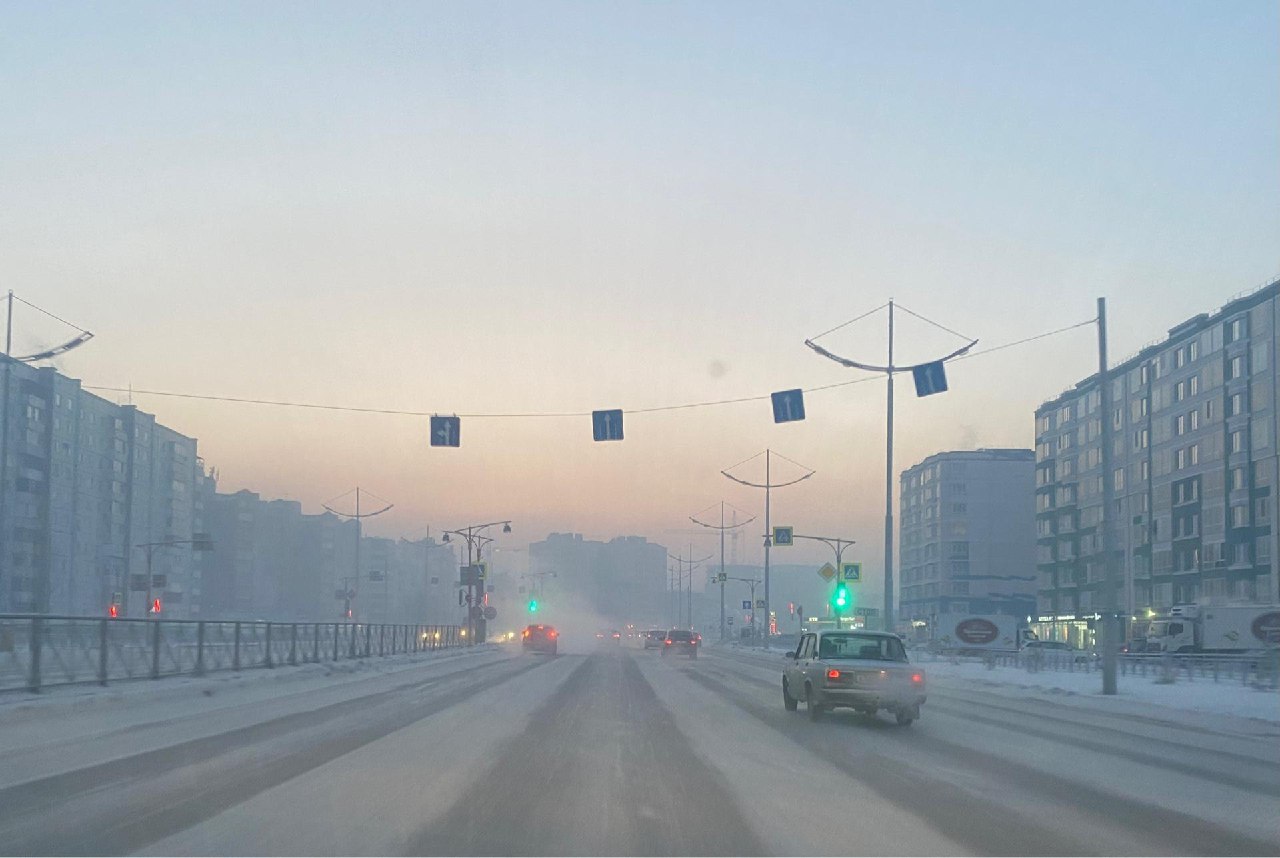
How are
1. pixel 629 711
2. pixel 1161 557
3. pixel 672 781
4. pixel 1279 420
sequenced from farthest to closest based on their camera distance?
pixel 1161 557 < pixel 1279 420 < pixel 629 711 < pixel 672 781

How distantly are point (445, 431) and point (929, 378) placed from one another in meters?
14.4

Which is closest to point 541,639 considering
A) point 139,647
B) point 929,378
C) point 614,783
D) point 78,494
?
point 78,494

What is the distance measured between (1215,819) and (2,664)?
18.4 meters

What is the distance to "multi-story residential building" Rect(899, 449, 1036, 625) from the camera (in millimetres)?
141375

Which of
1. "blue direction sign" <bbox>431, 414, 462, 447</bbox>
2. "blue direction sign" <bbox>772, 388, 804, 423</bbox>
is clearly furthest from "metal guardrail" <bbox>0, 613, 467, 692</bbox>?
"blue direction sign" <bbox>772, 388, 804, 423</bbox>

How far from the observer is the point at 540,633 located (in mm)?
67188

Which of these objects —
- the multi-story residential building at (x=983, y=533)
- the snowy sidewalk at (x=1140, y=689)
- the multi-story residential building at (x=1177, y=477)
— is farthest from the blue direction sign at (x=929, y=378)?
the multi-story residential building at (x=983, y=533)

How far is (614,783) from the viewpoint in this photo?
12.8 metres

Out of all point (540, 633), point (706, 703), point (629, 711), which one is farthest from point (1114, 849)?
point (540, 633)

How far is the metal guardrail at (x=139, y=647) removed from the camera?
21.4m

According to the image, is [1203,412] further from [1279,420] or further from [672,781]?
[672,781]

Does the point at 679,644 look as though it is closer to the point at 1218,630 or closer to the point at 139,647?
the point at 1218,630

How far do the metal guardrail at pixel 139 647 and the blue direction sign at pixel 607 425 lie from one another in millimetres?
10647

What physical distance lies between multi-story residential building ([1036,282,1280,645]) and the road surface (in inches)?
2274
